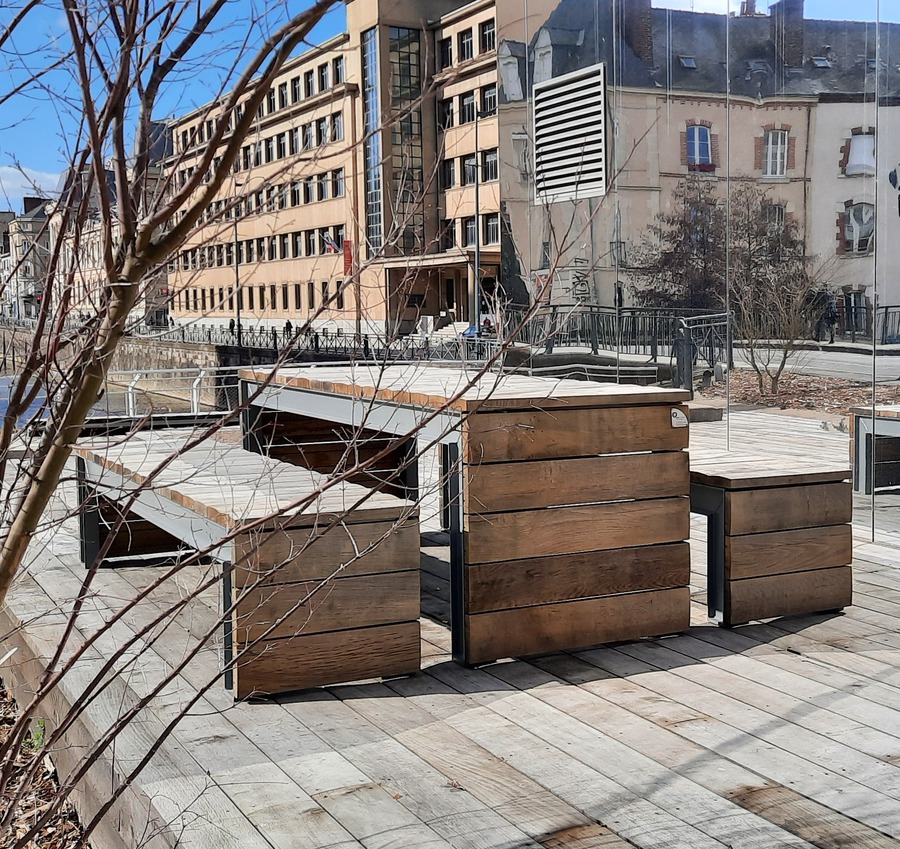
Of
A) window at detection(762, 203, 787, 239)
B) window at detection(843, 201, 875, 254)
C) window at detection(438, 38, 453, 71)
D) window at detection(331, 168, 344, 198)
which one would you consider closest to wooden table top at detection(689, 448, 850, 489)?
window at detection(331, 168, 344, 198)

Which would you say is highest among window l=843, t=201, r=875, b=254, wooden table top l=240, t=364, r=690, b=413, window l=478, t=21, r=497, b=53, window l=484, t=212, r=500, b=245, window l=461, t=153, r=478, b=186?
window l=478, t=21, r=497, b=53

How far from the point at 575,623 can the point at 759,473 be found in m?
0.98

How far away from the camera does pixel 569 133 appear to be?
1109 cm

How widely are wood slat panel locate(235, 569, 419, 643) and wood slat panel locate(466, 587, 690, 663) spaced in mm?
286

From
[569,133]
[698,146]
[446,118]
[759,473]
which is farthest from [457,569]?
[569,133]

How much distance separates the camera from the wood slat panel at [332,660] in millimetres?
3912

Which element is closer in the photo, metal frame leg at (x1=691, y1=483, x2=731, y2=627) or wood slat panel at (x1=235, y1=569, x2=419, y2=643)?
wood slat panel at (x1=235, y1=569, x2=419, y2=643)

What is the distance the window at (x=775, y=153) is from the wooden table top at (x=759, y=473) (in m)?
4.11

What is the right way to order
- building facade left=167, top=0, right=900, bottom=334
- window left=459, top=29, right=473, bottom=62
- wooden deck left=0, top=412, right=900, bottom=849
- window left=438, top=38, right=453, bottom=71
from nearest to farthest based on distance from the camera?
1. wooden deck left=0, top=412, right=900, bottom=849
2. building facade left=167, top=0, right=900, bottom=334
3. window left=459, top=29, right=473, bottom=62
4. window left=438, top=38, right=453, bottom=71

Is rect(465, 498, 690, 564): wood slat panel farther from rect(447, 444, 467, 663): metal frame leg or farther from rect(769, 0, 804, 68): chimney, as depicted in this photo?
rect(769, 0, 804, 68): chimney

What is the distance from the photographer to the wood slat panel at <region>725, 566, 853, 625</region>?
4.73m

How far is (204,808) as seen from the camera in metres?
3.04

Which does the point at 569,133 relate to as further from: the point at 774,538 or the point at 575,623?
the point at 575,623

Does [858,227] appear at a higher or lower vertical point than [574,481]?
higher
